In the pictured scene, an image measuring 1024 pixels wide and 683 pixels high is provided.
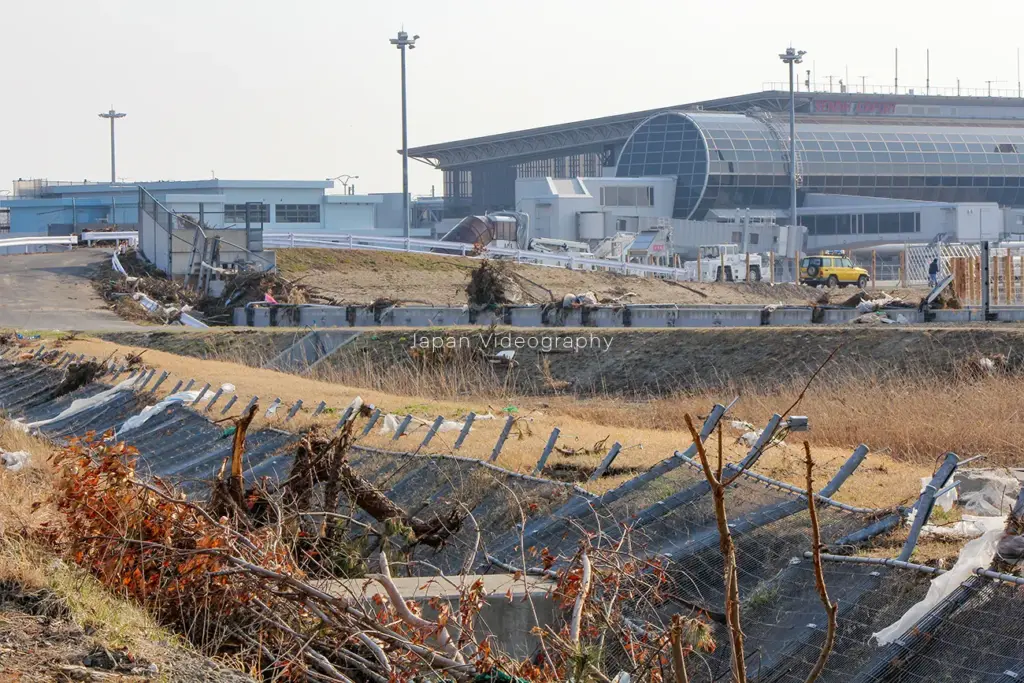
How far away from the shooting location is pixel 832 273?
5525cm

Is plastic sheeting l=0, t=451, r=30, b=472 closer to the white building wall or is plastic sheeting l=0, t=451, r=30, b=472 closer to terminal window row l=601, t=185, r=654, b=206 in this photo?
the white building wall

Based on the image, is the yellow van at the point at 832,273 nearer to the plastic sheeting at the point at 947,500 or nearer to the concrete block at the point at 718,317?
the concrete block at the point at 718,317

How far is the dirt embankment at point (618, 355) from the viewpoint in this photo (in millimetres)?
23203

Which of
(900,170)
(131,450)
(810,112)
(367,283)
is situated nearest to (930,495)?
(131,450)

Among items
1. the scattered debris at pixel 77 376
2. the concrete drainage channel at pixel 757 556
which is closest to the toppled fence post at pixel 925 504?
the concrete drainage channel at pixel 757 556

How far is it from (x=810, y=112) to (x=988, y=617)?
96.4 meters

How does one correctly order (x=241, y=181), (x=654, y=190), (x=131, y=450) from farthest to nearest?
1. (x=241, y=181)
2. (x=654, y=190)
3. (x=131, y=450)

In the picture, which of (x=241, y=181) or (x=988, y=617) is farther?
(x=241, y=181)

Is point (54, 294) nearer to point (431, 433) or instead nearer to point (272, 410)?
point (272, 410)

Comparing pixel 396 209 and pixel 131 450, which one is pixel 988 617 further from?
pixel 396 209

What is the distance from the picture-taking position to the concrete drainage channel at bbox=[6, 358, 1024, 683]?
7.38m

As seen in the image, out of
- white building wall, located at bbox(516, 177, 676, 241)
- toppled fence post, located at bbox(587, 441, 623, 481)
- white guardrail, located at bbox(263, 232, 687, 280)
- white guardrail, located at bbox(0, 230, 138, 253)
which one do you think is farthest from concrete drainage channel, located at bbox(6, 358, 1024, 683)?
white building wall, located at bbox(516, 177, 676, 241)

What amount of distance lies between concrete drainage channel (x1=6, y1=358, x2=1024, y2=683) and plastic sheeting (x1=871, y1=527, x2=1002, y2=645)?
2 centimetres

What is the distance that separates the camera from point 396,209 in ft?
343
